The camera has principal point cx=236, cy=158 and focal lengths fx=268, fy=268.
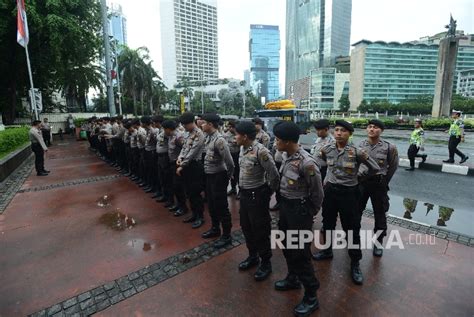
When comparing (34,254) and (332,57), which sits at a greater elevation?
(332,57)

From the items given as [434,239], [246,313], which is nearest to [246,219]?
[246,313]

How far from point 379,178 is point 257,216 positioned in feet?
5.18

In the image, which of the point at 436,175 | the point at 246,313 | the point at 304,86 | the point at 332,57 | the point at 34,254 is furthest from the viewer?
the point at 332,57

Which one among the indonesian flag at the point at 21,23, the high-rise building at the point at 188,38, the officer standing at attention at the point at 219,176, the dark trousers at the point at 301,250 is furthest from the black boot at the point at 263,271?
the high-rise building at the point at 188,38

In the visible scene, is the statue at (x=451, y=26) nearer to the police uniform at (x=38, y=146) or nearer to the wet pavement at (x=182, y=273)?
the wet pavement at (x=182, y=273)

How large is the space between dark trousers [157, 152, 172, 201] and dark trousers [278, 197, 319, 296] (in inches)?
119

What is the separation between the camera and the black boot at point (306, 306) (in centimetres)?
231

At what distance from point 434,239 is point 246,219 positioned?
2.70 meters

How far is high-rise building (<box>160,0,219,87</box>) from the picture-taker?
9444cm

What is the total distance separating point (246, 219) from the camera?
9.55 ft

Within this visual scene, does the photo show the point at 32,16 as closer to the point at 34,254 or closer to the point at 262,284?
the point at 34,254

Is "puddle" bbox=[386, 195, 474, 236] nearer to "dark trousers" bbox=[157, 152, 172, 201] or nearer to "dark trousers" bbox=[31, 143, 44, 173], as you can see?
"dark trousers" bbox=[157, 152, 172, 201]

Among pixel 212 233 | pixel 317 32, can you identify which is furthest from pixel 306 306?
pixel 317 32

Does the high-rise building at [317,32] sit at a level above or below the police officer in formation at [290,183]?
above
